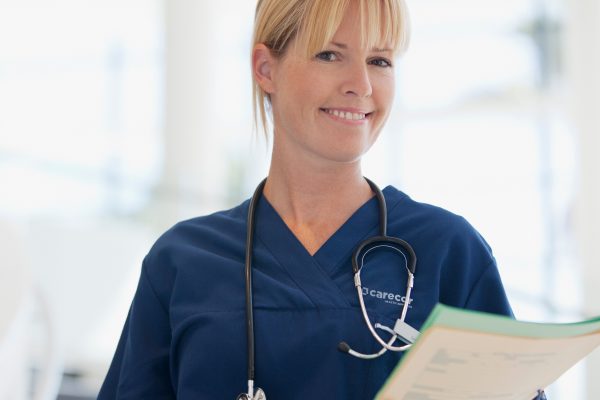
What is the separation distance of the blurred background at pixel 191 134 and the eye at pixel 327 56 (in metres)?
2.29

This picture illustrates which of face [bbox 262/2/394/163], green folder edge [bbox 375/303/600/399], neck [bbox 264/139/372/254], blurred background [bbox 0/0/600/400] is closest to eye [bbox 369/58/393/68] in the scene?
face [bbox 262/2/394/163]

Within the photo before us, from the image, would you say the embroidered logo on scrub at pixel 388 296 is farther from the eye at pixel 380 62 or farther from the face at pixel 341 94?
the eye at pixel 380 62

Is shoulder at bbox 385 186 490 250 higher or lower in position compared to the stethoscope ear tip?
higher

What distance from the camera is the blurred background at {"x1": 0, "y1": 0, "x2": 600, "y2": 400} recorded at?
12.1 feet

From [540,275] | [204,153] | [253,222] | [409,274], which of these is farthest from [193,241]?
[540,275]

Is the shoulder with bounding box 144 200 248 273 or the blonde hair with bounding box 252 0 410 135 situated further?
the shoulder with bounding box 144 200 248 273

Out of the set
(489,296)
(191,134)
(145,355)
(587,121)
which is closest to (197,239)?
(145,355)

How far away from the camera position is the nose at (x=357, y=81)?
3.75 feet

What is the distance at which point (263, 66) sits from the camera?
4.15 ft

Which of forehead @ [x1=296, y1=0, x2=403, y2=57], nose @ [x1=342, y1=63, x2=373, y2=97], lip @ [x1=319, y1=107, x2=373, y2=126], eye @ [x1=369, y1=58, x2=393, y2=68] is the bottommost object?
lip @ [x1=319, y1=107, x2=373, y2=126]

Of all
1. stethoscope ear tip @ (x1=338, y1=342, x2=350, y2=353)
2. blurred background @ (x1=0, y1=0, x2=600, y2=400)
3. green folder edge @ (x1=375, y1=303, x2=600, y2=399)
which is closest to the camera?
green folder edge @ (x1=375, y1=303, x2=600, y2=399)

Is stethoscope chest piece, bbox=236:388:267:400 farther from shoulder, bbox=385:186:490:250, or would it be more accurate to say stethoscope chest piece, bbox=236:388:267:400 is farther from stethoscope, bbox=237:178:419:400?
shoulder, bbox=385:186:490:250

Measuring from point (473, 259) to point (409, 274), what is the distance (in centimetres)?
9

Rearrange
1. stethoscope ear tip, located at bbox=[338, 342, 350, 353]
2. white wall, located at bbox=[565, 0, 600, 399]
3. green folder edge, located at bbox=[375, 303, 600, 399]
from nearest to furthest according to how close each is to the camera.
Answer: green folder edge, located at bbox=[375, 303, 600, 399] < stethoscope ear tip, located at bbox=[338, 342, 350, 353] < white wall, located at bbox=[565, 0, 600, 399]
